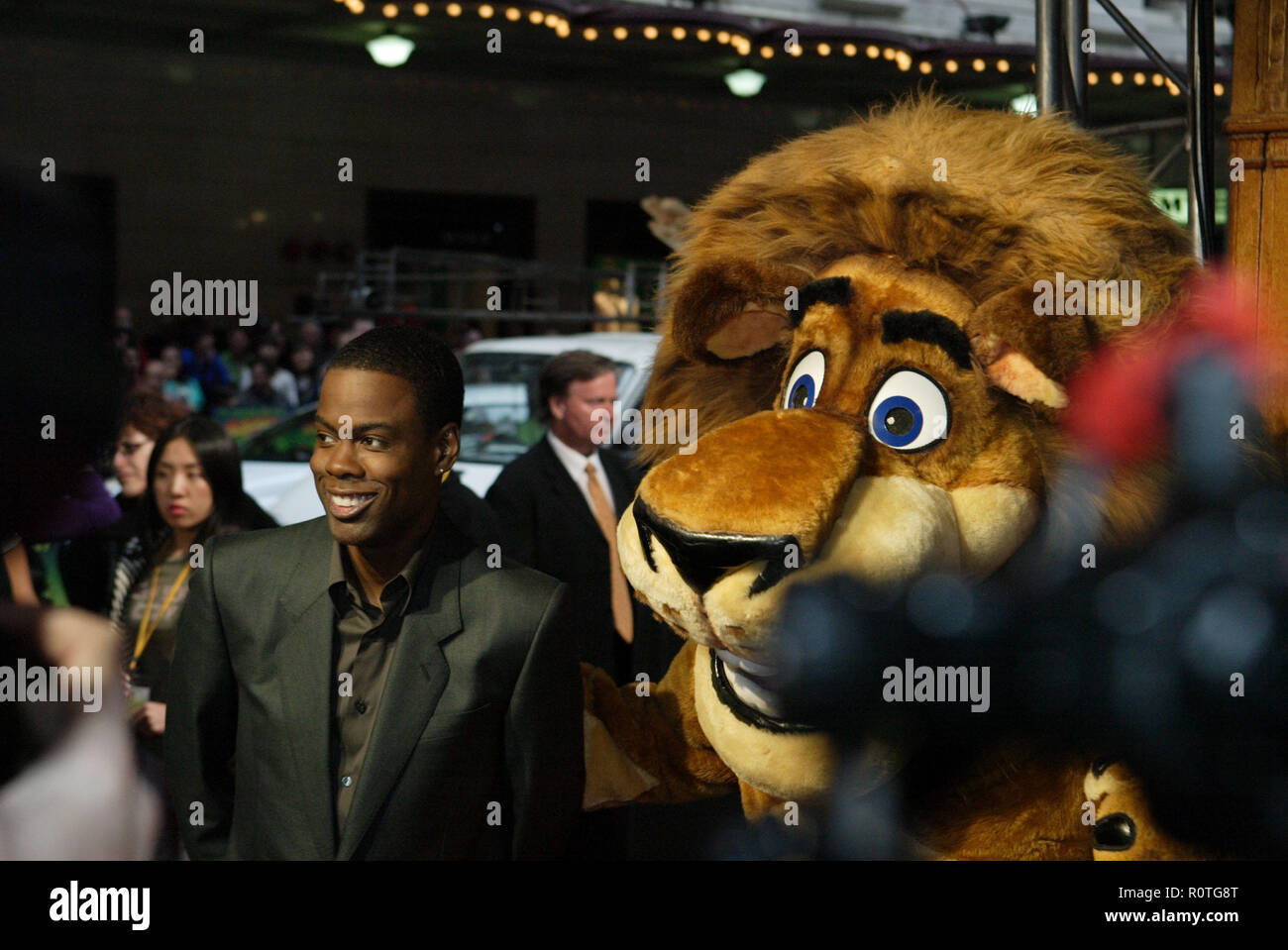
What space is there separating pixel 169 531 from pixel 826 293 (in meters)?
2.30

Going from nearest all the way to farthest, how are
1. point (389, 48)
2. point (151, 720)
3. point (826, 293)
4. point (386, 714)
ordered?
point (386, 714), point (826, 293), point (151, 720), point (389, 48)

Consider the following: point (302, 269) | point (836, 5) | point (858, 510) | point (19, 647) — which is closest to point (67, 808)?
point (19, 647)

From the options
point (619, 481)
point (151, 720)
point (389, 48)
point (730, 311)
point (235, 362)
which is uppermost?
point (389, 48)

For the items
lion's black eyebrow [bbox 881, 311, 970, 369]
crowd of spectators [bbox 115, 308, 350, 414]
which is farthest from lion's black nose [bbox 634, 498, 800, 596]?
crowd of spectators [bbox 115, 308, 350, 414]

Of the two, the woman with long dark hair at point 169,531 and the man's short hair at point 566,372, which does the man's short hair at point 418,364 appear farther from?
the man's short hair at point 566,372

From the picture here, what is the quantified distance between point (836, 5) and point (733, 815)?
11.8 m

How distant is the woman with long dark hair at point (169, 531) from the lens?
3764mm

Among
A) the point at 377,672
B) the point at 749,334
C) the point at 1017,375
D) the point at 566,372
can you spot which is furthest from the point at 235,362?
the point at 1017,375

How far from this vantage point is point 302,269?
50.9ft

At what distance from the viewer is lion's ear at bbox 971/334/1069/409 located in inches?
93.7

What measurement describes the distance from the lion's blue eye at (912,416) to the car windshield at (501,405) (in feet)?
14.5

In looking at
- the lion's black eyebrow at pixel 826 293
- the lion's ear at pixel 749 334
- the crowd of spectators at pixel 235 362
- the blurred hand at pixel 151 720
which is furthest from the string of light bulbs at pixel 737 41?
the lion's black eyebrow at pixel 826 293

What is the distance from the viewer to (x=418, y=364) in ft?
7.52

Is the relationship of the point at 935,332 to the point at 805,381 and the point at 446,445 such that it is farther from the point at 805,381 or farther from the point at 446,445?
the point at 446,445
